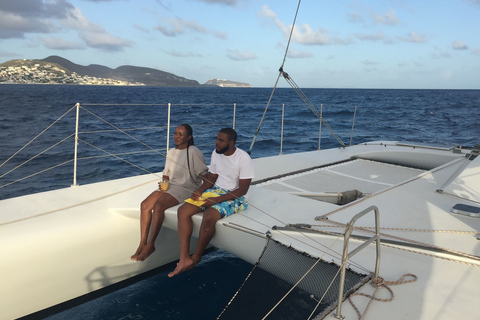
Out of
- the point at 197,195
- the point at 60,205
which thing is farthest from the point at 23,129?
the point at 197,195

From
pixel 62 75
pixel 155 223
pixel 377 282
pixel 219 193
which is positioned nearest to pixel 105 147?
pixel 155 223

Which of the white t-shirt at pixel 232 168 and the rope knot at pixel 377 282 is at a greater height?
the white t-shirt at pixel 232 168

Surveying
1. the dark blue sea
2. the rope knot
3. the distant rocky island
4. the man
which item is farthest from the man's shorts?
the distant rocky island

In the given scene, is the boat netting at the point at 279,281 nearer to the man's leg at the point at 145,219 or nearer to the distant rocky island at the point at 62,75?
the man's leg at the point at 145,219

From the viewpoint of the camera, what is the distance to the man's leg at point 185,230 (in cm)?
245

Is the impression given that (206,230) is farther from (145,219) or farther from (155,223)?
(145,219)

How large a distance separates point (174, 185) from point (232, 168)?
50cm

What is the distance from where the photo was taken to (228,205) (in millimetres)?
2594

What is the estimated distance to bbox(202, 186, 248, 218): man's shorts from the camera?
8.36ft

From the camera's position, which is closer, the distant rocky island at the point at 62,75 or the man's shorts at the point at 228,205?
the man's shorts at the point at 228,205

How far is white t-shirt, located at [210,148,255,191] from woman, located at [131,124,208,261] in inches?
6.0

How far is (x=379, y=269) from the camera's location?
1938 mm

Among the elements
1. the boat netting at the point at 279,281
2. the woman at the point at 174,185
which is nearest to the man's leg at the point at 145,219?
the woman at the point at 174,185

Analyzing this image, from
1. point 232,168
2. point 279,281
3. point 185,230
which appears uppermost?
point 232,168
